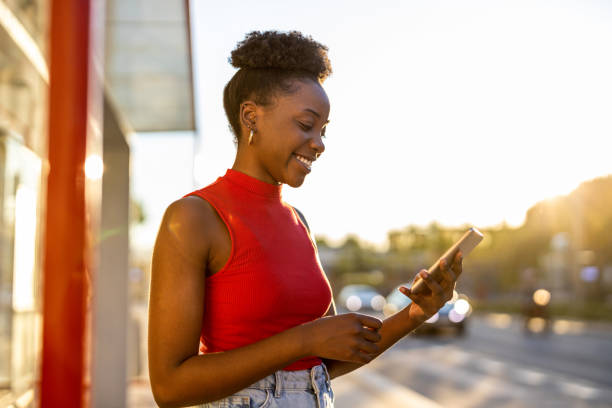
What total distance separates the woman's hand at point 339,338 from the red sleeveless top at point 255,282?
110 millimetres

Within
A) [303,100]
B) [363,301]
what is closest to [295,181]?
[303,100]

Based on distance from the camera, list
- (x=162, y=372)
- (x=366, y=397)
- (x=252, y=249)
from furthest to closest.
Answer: (x=366, y=397)
(x=252, y=249)
(x=162, y=372)

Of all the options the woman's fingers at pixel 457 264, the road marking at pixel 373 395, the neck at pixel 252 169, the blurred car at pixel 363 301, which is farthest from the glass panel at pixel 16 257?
the blurred car at pixel 363 301

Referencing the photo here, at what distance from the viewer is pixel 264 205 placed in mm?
1568

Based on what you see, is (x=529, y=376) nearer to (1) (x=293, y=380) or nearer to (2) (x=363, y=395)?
(2) (x=363, y=395)

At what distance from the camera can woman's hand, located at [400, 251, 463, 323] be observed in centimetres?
162

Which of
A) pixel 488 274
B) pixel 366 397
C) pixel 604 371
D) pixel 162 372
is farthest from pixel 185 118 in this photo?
pixel 488 274

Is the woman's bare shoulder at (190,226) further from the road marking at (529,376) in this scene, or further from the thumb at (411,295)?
the road marking at (529,376)

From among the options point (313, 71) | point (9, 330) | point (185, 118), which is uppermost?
point (185, 118)

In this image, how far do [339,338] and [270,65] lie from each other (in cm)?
70

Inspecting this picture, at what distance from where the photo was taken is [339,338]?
4.33ft

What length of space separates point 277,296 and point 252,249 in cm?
12

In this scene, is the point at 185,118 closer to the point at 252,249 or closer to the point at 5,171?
the point at 5,171

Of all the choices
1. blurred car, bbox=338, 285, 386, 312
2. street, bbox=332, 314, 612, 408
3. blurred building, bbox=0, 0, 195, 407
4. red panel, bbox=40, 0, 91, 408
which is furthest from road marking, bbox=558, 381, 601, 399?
blurred car, bbox=338, 285, 386, 312
